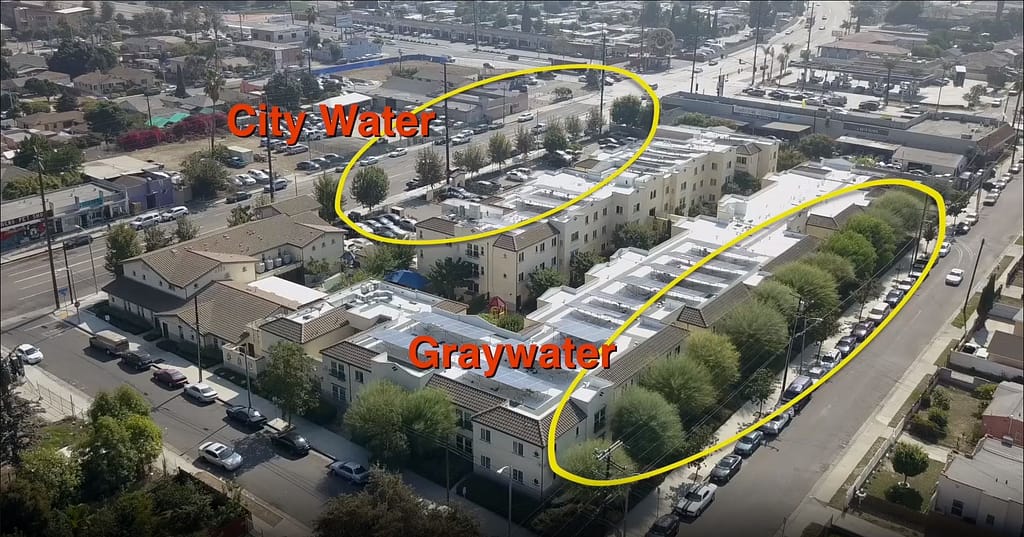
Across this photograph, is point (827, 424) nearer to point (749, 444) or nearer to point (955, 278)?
point (749, 444)

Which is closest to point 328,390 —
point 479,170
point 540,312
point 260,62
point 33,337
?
point 540,312

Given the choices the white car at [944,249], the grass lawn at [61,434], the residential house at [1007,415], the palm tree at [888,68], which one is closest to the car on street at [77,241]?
the grass lawn at [61,434]

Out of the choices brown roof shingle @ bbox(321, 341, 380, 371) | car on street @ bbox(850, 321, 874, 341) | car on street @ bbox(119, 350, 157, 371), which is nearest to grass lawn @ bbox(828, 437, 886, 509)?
car on street @ bbox(850, 321, 874, 341)

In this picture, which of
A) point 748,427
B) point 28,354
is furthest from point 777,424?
point 28,354

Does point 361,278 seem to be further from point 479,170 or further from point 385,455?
point 479,170

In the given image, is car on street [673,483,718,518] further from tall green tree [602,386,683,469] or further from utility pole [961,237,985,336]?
utility pole [961,237,985,336]

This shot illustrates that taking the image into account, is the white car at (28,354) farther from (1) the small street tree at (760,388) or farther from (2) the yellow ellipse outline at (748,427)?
(1) the small street tree at (760,388)
